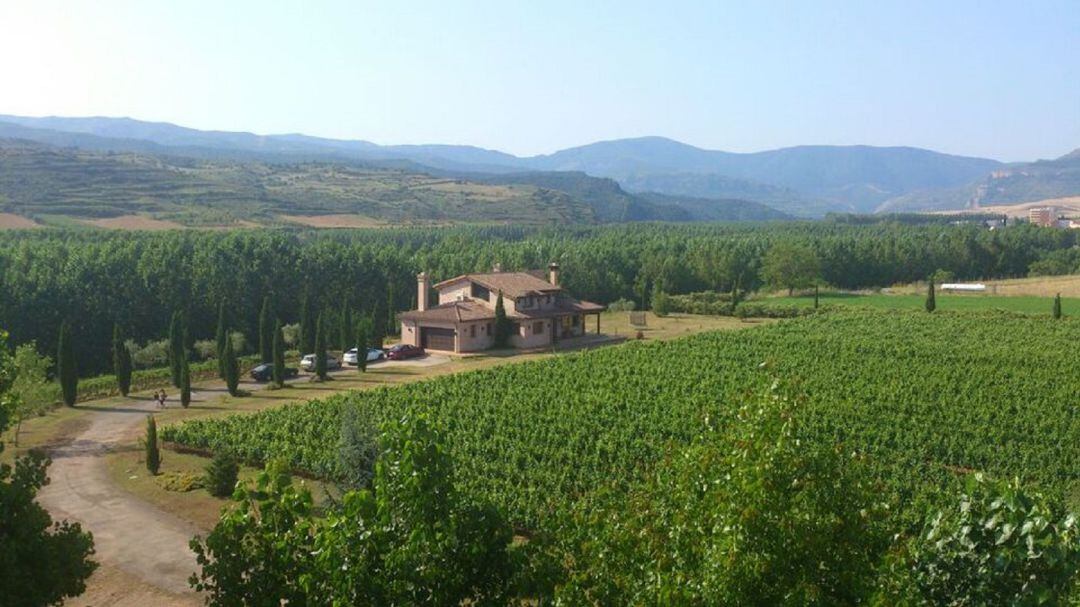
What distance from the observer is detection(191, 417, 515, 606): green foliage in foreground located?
8.35 m

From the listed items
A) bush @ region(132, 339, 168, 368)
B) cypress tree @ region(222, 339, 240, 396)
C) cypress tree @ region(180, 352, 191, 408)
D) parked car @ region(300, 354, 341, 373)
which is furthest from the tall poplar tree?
bush @ region(132, 339, 168, 368)

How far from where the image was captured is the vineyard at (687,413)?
29250 millimetres

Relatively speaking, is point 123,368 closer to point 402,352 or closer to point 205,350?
point 205,350

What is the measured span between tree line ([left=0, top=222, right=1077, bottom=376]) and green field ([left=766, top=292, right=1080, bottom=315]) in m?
7.02

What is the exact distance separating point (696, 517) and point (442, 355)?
49.4 meters

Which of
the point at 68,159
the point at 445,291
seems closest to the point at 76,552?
the point at 445,291

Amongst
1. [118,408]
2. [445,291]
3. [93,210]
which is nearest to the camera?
[118,408]

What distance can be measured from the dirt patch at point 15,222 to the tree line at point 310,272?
17.6 metres

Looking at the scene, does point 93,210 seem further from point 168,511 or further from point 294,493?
point 294,493

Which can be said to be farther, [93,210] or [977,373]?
[93,210]

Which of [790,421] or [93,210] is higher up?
[93,210]

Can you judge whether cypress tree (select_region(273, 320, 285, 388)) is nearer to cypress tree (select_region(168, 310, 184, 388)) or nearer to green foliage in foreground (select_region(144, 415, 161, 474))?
cypress tree (select_region(168, 310, 184, 388))

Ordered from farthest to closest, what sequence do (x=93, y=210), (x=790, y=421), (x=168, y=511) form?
(x=93, y=210), (x=168, y=511), (x=790, y=421)

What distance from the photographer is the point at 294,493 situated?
9328 mm
